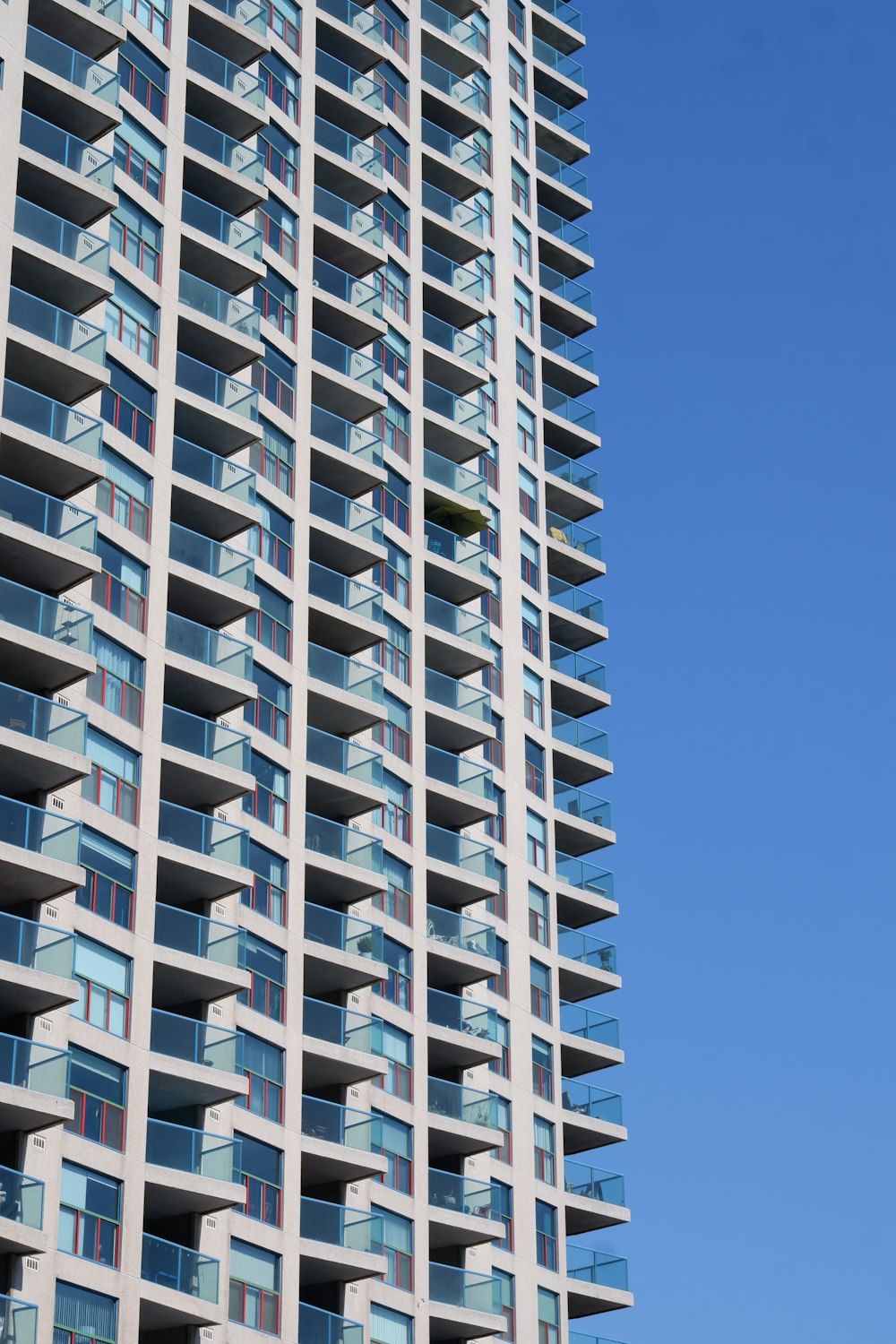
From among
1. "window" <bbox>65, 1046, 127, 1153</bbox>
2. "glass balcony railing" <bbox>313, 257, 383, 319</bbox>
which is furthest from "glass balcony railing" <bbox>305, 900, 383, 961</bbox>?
"glass balcony railing" <bbox>313, 257, 383, 319</bbox>

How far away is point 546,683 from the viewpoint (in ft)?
242

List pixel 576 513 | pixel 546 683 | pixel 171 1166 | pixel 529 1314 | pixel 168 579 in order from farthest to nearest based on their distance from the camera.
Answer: pixel 576 513, pixel 546 683, pixel 529 1314, pixel 168 579, pixel 171 1166

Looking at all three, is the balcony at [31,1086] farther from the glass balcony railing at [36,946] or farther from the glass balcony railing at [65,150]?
the glass balcony railing at [65,150]

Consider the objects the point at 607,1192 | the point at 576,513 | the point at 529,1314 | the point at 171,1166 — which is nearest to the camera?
the point at 171,1166

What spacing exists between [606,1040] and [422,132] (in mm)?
27897

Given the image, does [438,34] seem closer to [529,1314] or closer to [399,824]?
[399,824]

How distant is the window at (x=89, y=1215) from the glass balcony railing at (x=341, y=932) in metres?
11.1

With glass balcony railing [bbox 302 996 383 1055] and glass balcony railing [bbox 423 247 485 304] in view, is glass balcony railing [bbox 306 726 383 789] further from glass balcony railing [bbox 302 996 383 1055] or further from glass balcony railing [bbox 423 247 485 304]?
glass balcony railing [bbox 423 247 485 304]

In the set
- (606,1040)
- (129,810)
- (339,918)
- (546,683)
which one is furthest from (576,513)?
(129,810)

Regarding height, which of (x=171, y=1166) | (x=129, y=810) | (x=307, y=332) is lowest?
(x=171, y=1166)

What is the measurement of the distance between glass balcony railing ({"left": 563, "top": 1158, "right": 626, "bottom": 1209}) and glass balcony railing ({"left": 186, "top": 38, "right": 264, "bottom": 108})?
29.5 m

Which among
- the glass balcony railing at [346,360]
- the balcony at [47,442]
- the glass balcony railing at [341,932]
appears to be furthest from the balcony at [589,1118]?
the balcony at [47,442]

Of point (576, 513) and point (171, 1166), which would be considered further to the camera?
point (576, 513)

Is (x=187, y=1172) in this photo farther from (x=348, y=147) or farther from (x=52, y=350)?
(x=348, y=147)
